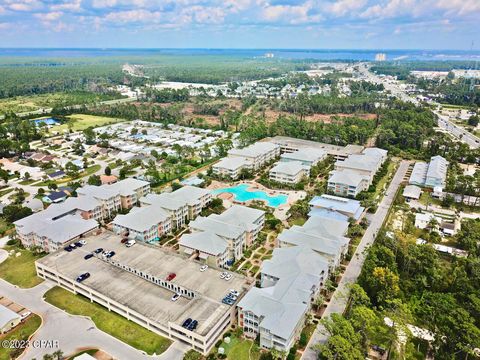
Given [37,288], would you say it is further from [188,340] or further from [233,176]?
[233,176]

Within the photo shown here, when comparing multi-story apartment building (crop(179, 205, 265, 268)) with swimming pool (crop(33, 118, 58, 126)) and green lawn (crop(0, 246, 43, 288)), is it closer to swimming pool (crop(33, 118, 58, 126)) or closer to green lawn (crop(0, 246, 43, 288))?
green lawn (crop(0, 246, 43, 288))

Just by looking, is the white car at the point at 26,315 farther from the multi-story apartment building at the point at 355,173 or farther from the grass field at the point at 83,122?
the grass field at the point at 83,122

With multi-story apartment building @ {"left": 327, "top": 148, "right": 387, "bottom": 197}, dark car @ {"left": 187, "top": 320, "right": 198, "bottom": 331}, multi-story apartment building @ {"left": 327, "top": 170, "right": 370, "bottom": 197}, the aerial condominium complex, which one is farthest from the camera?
multi-story apartment building @ {"left": 327, "top": 148, "right": 387, "bottom": 197}

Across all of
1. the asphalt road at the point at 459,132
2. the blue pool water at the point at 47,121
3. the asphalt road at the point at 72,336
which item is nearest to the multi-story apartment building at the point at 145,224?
the asphalt road at the point at 72,336

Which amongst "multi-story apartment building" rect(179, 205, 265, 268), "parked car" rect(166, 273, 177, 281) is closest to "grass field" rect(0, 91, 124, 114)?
"multi-story apartment building" rect(179, 205, 265, 268)

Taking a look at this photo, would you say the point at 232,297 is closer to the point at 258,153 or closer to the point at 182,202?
the point at 182,202

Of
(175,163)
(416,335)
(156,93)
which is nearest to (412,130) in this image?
(175,163)

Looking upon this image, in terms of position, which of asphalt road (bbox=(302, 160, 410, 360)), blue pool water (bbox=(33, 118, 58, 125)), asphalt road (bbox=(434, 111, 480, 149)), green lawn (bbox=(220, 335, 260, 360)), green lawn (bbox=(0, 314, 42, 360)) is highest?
blue pool water (bbox=(33, 118, 58, 125))
